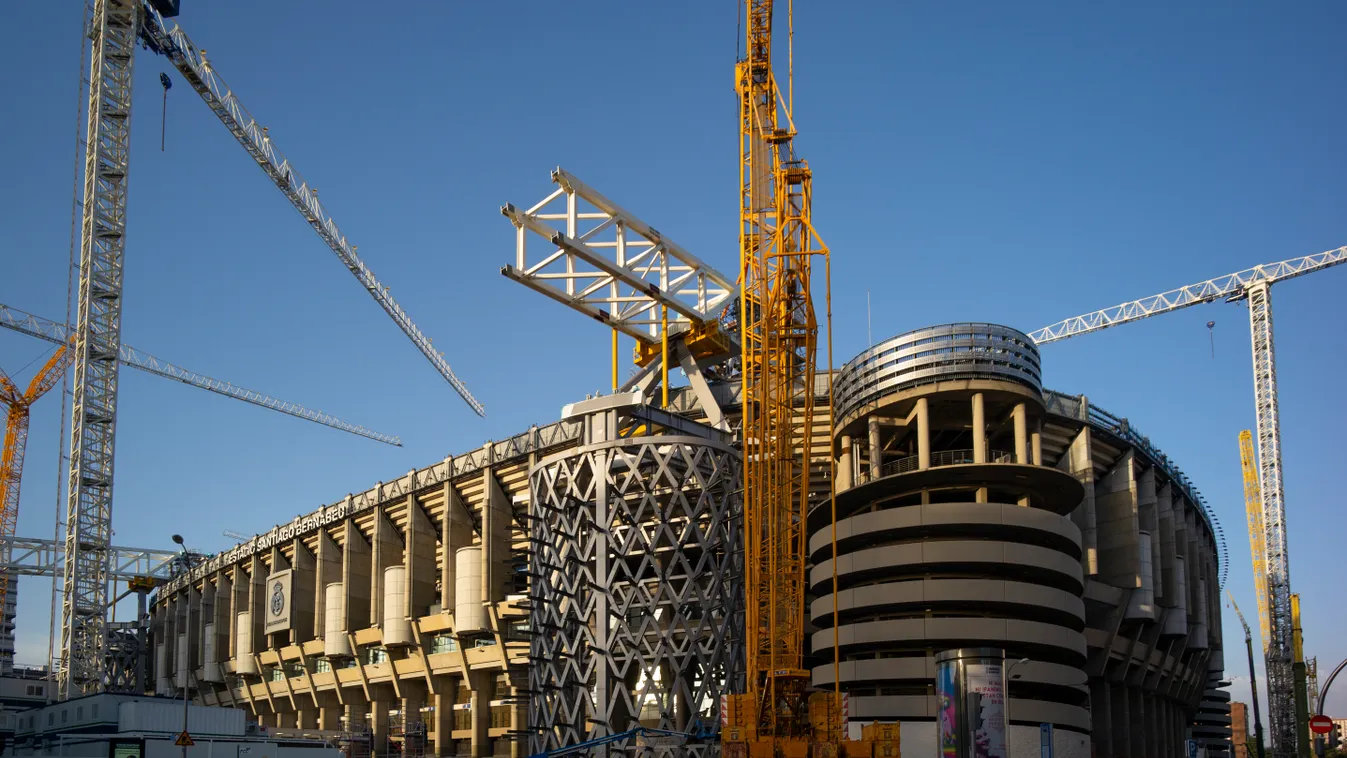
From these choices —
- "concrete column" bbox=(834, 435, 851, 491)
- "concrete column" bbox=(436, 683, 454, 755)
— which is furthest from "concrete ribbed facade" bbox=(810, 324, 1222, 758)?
"concrete column" bbox=(436, 683, 454, 755)

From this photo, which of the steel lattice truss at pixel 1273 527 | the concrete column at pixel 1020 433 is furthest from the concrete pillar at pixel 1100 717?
the steel lattice truss at pixel 1273 527

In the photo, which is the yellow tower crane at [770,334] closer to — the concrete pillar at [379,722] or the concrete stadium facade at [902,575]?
the concrete stadium facade at [902,575]

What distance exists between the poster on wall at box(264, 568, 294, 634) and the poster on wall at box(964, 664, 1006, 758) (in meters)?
87.7

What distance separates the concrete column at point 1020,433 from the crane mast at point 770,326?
1849 cm

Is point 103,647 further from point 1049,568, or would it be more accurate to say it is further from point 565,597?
point 1049,568

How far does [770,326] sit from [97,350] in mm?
52220

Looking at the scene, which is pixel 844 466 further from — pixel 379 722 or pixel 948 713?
pixel 379 722

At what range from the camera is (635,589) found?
78.9 m

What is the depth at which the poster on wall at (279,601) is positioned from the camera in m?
126

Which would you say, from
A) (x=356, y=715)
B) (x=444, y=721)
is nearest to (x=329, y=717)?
(x=356, y=715)

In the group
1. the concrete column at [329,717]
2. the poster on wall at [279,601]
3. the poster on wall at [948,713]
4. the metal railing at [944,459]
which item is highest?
the metal railing at [944,459]

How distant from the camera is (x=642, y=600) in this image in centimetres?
7862

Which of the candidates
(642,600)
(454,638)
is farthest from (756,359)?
(454,638)

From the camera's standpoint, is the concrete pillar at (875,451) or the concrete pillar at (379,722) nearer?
the concrete pillar at (875,451)
